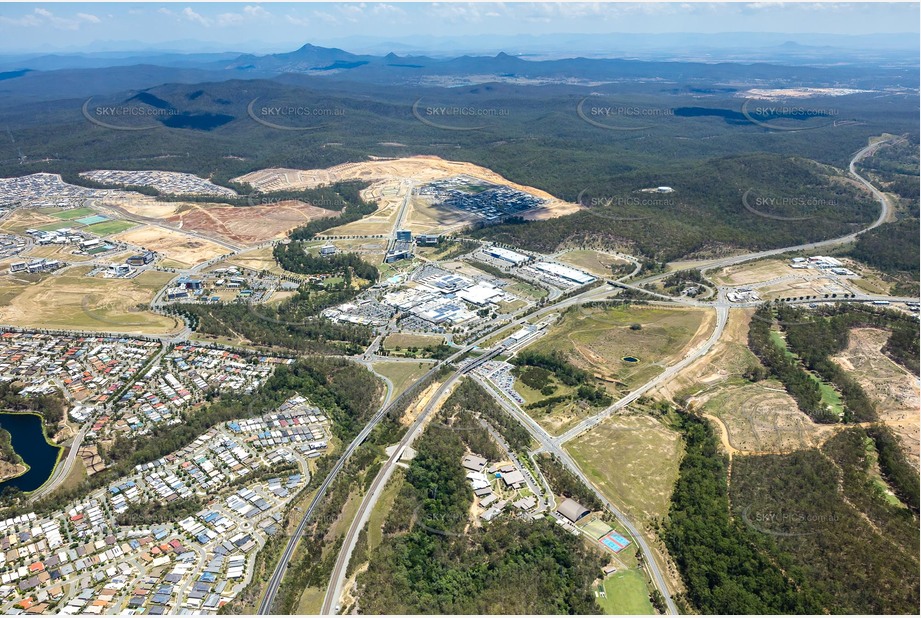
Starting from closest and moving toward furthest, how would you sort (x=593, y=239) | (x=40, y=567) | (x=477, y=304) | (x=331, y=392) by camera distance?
(x=40, y=567), (x=331, y=392), (x=477, y=304), (x=593, y=239)

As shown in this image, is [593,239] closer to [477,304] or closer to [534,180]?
[477,304]

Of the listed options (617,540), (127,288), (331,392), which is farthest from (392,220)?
(617,540)

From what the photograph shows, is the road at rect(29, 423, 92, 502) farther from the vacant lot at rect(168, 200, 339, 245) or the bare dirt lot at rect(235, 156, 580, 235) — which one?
the bare dirt lot at rect(235, 156, 580, 235)

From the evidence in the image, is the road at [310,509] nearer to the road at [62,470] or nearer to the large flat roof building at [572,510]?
the large flat roof building at [572,510]

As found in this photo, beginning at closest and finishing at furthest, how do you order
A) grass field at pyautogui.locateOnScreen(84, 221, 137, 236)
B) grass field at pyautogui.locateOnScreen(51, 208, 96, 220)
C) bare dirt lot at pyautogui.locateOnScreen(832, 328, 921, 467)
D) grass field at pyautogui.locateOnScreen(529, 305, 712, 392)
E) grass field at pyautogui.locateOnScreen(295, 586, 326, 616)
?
grass field at pyautogui.locateOnScreen(295, 586, 326, 616), bare dirt lot at pyautogui.locateOnScreen(832, 328, 921, 467), grass field at pyautogui.locateOnScreen(529, 305, 712, 392), grass field at pyautogui.locateOnScreen(84, 221, 137, 236), grass field at pyautogui.locateOnScreen(51, 208, 96, 220)

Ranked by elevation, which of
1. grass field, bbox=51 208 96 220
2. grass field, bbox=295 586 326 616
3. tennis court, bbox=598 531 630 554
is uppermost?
grass field, bbox=295 586 326 616

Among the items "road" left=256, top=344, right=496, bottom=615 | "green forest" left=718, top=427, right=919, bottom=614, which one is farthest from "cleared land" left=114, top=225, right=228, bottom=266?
"green forest" left=718, top=427, right=919, bottom=614

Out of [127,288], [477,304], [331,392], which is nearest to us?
[331,392]
